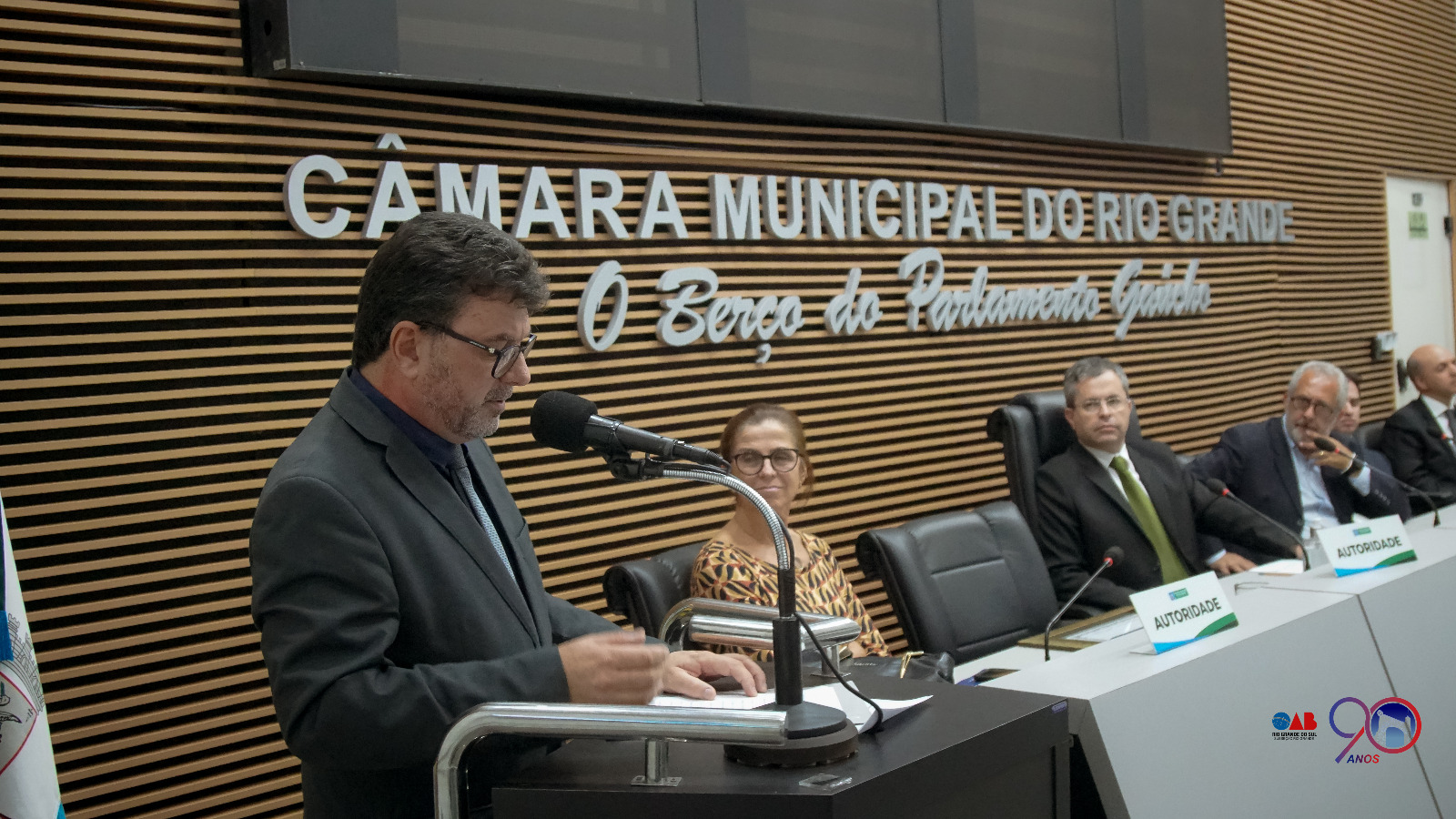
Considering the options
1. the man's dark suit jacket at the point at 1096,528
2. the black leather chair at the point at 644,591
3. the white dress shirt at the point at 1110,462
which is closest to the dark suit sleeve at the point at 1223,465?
the man's dark suit jacket at the point at 1096,528

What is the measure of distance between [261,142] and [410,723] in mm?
2455

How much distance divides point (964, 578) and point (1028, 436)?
3.45ft

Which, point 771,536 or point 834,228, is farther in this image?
point 834,228

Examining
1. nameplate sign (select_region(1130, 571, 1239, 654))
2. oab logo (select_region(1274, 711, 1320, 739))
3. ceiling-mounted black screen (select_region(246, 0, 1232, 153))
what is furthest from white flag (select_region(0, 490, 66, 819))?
oab logo (select_region(1274, 711, 1320, 739))

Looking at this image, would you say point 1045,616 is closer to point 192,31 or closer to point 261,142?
point 261,142

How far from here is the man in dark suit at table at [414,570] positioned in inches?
58.5

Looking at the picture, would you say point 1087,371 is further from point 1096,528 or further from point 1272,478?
point 1272,478

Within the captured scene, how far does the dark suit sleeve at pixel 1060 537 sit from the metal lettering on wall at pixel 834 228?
1178 mm

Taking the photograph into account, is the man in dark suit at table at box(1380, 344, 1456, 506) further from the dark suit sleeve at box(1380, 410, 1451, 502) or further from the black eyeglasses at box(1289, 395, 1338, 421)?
the black eyeglasses at box(1289, 395, 1338, 421)

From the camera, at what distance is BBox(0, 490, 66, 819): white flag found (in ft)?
7.30

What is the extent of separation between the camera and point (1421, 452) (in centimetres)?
575

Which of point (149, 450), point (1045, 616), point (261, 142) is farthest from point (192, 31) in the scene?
point (1045, 616)

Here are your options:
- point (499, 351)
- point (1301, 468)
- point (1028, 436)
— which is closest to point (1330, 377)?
point (1301, 468)

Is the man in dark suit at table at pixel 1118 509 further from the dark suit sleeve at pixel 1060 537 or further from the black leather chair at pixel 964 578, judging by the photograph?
the black leather chair at pixel 964 578
